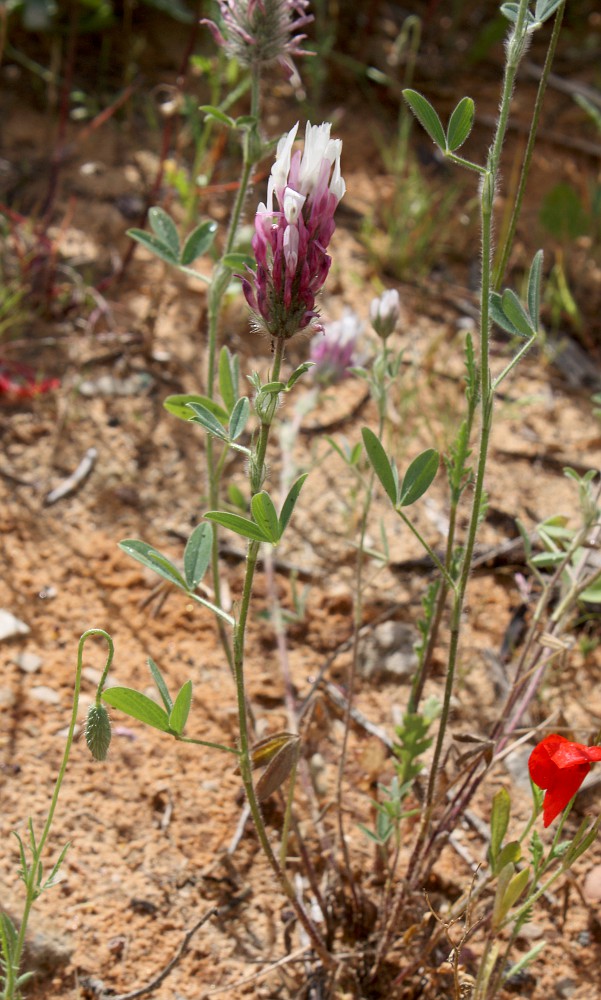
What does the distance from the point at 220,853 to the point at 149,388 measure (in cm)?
155

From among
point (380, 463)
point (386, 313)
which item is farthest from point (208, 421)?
point (386, 313)

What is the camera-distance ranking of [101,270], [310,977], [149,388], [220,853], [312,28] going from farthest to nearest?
[312,28]
[101,270]
[149,388]
[220,853]
[310,977]

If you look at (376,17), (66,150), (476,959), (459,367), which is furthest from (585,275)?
(476,959)

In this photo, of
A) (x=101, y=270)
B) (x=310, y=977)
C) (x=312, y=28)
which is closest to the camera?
(x=310, y=977)

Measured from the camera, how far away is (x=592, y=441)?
3309 mm

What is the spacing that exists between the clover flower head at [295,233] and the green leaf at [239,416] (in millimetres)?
200

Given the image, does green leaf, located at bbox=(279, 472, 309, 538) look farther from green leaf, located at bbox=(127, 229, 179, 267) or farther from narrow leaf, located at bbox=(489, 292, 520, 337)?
green leaf, located at bbox=(127, 229, 179, 267)

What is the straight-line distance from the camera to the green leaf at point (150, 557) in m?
1.62

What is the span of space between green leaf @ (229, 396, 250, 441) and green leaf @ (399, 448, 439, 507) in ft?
0.89

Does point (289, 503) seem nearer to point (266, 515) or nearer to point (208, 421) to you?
point (266, 515)

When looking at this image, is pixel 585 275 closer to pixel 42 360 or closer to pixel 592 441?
pixel 592 441

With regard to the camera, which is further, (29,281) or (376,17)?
(376,17)

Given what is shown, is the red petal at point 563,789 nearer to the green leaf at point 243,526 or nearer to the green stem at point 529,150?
the green leaf at point 243,526

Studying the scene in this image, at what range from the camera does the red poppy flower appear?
1.51 meters
